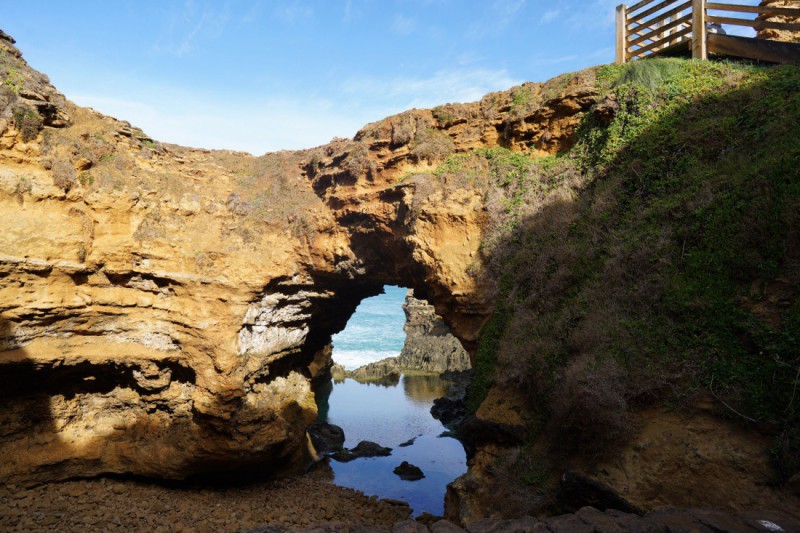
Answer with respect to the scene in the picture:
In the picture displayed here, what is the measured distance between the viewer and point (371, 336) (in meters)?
69.2

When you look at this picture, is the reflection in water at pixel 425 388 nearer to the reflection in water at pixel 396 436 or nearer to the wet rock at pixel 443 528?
the reflection in water at pixel 396 436

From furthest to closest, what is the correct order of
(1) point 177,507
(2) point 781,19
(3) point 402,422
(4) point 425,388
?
(4) point 425,388 → (3) point 402,422 → (2) point 781,19 → (1) point 177,507

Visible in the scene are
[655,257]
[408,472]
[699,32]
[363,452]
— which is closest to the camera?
[655,257]

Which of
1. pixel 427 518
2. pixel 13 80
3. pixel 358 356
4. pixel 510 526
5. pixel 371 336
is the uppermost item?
pixel 13 80

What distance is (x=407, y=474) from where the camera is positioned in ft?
52.5

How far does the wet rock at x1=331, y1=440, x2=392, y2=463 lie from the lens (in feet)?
58.5

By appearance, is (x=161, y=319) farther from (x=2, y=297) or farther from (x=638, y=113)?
(x=638, y=113)

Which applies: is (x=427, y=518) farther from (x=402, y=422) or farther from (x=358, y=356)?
(x=358, y=356)

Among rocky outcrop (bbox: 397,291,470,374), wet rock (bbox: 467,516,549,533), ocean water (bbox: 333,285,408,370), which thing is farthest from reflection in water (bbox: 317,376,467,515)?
ocean water (bbox: 333,285,408,370)

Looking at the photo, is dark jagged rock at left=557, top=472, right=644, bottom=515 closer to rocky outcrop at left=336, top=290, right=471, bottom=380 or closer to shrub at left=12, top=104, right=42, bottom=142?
shrub at left=12, top=104, right=42, bottom=142

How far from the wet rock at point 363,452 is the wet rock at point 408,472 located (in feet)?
5.99

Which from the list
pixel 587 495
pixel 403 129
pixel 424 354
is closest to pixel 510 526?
pixel 587 495

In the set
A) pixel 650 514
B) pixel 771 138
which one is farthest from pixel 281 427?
pixel 771 138

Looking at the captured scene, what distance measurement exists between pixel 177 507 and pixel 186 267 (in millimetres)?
7010
